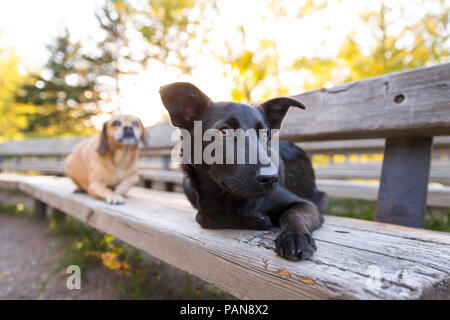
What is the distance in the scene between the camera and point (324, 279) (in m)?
0.81

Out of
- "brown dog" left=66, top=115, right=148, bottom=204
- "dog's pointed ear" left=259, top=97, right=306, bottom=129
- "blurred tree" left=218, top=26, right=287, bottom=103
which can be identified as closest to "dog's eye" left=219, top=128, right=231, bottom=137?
"dog's pointed ear" left=259, top=97, right=306, bottom=129

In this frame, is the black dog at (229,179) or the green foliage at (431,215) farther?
the green foliage at (431,215)

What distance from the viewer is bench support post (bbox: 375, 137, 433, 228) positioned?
5.58 ft

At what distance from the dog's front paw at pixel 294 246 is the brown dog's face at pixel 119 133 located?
2.24m

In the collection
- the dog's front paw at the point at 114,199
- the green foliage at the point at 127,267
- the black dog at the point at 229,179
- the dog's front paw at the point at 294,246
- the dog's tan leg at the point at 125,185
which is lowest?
the green foliage at the point at 127,267

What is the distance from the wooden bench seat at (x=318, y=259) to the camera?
2.58 ft

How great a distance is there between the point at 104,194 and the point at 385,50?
10.2 meters

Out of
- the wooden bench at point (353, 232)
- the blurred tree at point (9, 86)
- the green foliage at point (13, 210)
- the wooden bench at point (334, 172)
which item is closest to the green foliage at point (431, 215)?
the wooden bench at point (334, 172)

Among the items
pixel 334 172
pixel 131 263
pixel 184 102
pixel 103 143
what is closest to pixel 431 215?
pixel 334 172

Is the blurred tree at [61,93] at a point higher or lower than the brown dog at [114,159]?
higher

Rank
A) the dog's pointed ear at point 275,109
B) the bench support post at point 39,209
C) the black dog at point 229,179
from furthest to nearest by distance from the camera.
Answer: the bench support post at point 39,209 < the dog's pointed ear at point 275,109 < the black dog at point 229,179

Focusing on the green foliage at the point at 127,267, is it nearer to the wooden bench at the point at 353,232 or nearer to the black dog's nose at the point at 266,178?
the wooden bench at the point at 353,232

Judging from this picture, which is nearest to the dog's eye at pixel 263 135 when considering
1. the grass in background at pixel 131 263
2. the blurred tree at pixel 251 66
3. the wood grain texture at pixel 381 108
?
the wood grain texture at pixel 381 108

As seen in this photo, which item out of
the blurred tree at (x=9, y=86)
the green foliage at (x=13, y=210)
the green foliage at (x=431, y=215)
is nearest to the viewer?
the green foliage at (x=431, y=215)
